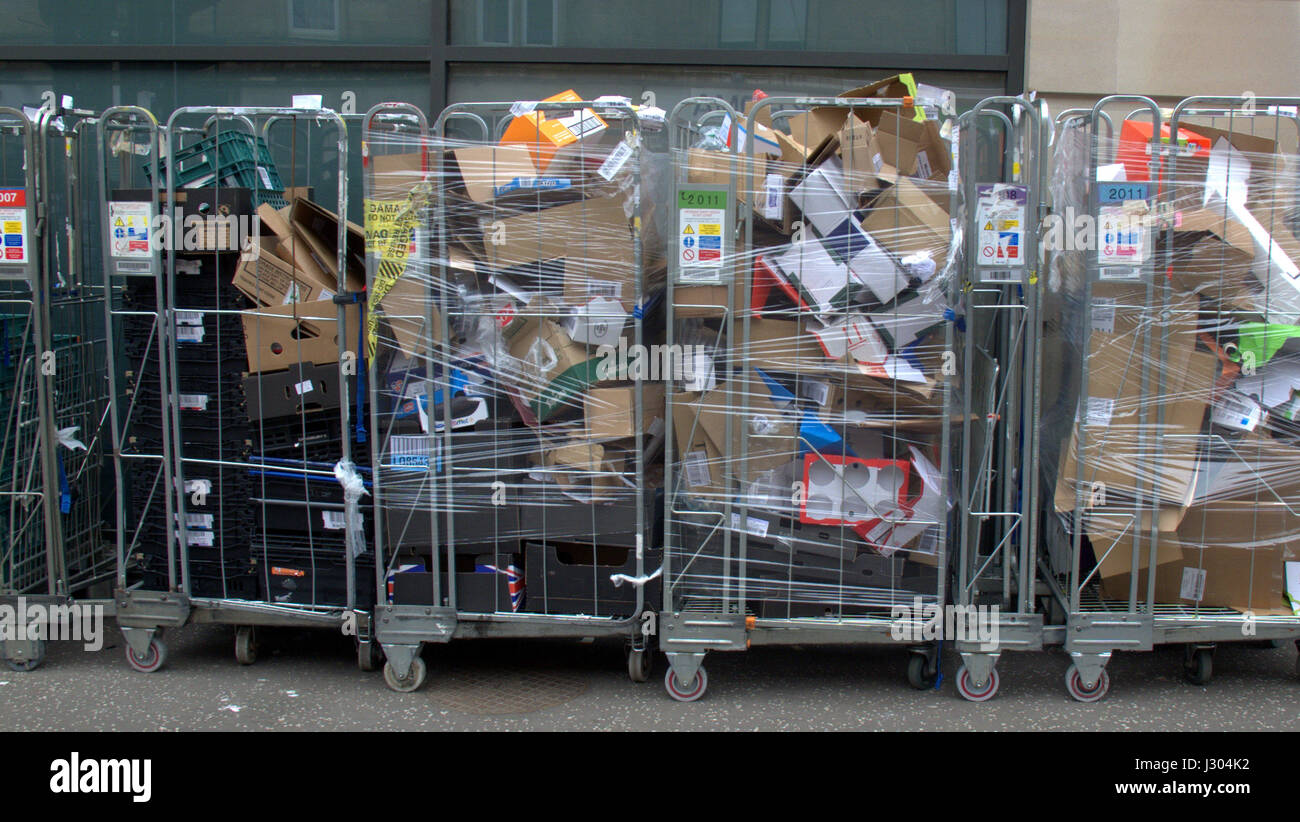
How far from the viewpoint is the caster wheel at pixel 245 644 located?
5316 millimetres

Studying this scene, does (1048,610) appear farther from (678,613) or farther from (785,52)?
(785,52)

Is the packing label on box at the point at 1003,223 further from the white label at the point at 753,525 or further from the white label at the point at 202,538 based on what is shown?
the white label at the point at 202,538

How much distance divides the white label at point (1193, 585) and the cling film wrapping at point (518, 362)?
Result: 8.15 feet

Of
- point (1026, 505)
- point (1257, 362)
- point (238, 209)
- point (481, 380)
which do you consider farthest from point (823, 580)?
point (238, 209)

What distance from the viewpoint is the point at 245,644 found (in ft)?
17.5

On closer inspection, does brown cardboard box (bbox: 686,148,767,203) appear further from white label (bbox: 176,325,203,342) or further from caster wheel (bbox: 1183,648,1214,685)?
caster wheel (bbox: 1183,648,1214,685)

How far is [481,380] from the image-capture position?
4855 mm

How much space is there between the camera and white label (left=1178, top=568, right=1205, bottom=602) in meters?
4.95

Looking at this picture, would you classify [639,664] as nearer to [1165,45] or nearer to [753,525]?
[753,525]

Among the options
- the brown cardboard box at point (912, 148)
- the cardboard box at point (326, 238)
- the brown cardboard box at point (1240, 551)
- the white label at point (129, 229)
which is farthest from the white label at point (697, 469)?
the white label at point (129, 229)

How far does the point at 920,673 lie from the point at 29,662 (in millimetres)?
4369

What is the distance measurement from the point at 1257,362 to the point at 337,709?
447cm

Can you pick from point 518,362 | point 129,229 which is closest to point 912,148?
point 518,362

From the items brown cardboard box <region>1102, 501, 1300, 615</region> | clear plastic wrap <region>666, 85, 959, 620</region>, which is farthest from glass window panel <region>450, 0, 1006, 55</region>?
brown cardboard box <region>1102, 501, 1300, 615</region>
